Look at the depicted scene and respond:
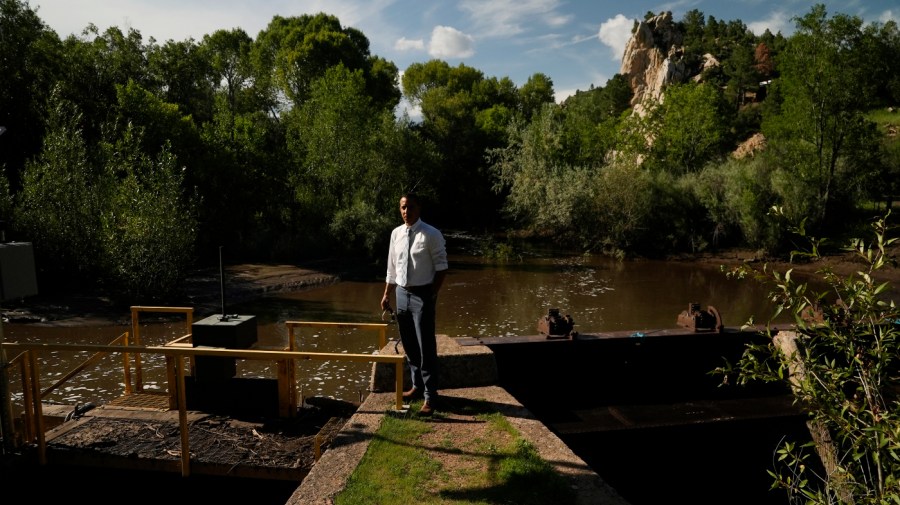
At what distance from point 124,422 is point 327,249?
75.4ft

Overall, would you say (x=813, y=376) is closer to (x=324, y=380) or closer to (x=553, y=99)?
(x=324, y=380)

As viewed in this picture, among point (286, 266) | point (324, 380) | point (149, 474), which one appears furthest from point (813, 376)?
point (286, 266)

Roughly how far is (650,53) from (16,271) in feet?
315

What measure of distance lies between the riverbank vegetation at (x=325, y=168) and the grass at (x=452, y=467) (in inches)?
612

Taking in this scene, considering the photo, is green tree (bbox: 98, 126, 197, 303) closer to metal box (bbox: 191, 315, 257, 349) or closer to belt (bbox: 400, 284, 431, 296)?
metal box (bbox: 191, 315, 257, 349)

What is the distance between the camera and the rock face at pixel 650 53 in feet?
275

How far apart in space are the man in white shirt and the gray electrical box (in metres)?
3.52

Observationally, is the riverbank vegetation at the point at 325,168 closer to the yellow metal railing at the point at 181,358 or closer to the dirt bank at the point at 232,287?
the dirt bank at the point at 232,287

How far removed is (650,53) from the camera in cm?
8919

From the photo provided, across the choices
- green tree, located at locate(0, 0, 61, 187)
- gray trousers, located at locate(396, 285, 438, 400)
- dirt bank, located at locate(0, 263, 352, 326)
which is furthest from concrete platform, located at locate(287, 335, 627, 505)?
green tree, located at locate(0, 0, 61, 187)

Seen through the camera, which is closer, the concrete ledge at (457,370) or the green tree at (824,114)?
the concrete ledge at (457,370)

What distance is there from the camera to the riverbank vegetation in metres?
18.9

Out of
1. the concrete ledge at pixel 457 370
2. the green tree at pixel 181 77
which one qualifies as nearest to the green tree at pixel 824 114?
the concrete ledge at pixel 457 370

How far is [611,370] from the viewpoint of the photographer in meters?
8.95
